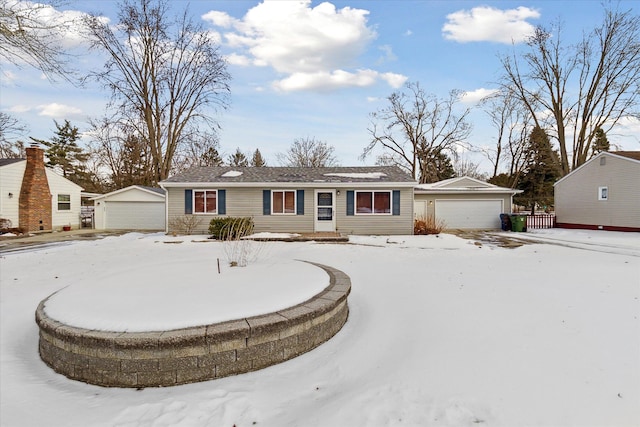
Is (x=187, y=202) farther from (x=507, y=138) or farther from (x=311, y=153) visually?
(x=507, y=138)

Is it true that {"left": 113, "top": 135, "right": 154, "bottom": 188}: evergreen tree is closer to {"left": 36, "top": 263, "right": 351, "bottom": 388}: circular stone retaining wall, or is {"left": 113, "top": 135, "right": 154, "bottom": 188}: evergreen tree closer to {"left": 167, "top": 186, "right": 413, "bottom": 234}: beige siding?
{"left": 167, "top": 186, "right": 413, "bottom": 234}: beige siding

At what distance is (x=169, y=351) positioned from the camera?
2641 mm

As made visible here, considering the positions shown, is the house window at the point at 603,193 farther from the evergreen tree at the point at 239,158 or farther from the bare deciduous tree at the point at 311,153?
the evergreen tree at the point at 239,158

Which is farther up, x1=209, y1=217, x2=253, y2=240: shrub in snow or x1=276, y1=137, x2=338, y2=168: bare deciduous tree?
x1=276, y1=137, x2=338, y2=168: bare deciduous tree

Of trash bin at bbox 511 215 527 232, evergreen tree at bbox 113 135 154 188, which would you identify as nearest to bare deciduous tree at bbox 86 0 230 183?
evergreen tree at bbox 113 135 154 188

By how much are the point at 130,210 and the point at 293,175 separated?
34.2 ft

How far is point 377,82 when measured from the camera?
61.1ft

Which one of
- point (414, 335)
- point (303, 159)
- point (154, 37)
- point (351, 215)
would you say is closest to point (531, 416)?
point (414, 335)

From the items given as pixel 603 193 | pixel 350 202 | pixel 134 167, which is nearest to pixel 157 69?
pixel 134 167

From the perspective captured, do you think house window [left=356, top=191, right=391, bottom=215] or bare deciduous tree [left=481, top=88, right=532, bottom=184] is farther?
A: bare deciduous tree [left=481, top=88, right=532, bottom=184]

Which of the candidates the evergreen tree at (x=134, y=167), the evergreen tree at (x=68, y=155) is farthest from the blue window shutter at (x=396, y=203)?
the evergreen tree at (x=68, y=155)

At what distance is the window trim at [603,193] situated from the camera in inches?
612

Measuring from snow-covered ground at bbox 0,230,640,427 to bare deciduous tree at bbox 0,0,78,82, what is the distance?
217 inches

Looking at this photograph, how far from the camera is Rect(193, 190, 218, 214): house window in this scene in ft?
46.3
